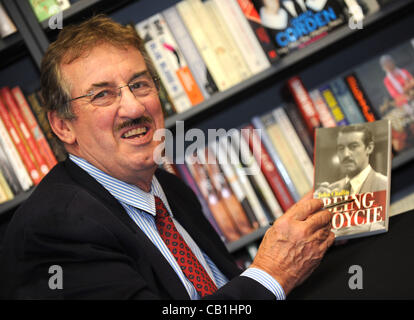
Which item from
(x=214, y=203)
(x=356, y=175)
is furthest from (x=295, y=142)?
(x=356, y=175)

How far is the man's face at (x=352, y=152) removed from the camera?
1.14 metres

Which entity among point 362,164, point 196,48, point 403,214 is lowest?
point 403,214

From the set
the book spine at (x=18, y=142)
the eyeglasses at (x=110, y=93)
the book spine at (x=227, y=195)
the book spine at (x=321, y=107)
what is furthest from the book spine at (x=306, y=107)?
the book spine at (x=18, y=142)

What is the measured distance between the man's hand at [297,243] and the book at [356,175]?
6cm

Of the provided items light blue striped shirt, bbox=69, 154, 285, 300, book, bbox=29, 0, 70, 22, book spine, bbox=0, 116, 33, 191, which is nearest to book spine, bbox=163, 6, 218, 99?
book, bbox=29, 0, 70, 22

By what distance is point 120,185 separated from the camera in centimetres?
124

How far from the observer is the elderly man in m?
0.95

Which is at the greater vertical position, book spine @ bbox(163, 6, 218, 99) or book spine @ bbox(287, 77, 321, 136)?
book spine @ bbox(163, 6, 218, 99)

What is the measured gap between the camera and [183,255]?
120 centimetres

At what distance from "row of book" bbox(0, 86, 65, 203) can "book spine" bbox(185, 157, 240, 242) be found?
1.64 ft

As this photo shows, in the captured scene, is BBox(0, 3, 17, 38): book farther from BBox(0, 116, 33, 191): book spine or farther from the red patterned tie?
the red patterned tie
